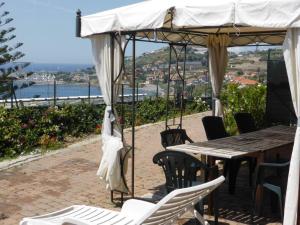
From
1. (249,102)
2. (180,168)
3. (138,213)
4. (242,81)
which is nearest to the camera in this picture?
(138,213)

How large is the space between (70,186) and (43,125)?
3.29 metres

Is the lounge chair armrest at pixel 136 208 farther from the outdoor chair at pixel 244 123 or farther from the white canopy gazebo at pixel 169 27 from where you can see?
the outdoor chair at pixel 244 123

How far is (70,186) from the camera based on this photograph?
21.4 feet

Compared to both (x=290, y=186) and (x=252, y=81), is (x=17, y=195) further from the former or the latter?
(x=252, y=81)

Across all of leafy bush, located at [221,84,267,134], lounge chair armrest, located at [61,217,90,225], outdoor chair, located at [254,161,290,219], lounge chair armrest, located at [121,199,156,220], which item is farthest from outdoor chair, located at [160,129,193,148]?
leafy bush, located at [221,84,267,134]

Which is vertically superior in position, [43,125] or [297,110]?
[297,110]

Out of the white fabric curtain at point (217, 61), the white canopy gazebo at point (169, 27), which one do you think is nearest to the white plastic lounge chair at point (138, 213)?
the white canopy gazebo at point (169, 27)


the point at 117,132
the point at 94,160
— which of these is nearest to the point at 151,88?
the point at 94,160

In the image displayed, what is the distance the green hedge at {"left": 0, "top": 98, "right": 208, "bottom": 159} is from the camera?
344 inches

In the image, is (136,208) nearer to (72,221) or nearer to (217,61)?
(72,221)

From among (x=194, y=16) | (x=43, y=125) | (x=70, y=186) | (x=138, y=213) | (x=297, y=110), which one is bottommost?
(x=70, y=186)

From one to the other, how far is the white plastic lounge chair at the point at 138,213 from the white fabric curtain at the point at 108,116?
1523 mm

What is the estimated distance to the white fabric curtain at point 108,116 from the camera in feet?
18.2

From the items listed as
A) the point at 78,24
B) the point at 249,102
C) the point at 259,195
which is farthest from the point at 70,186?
the point at 249,102
